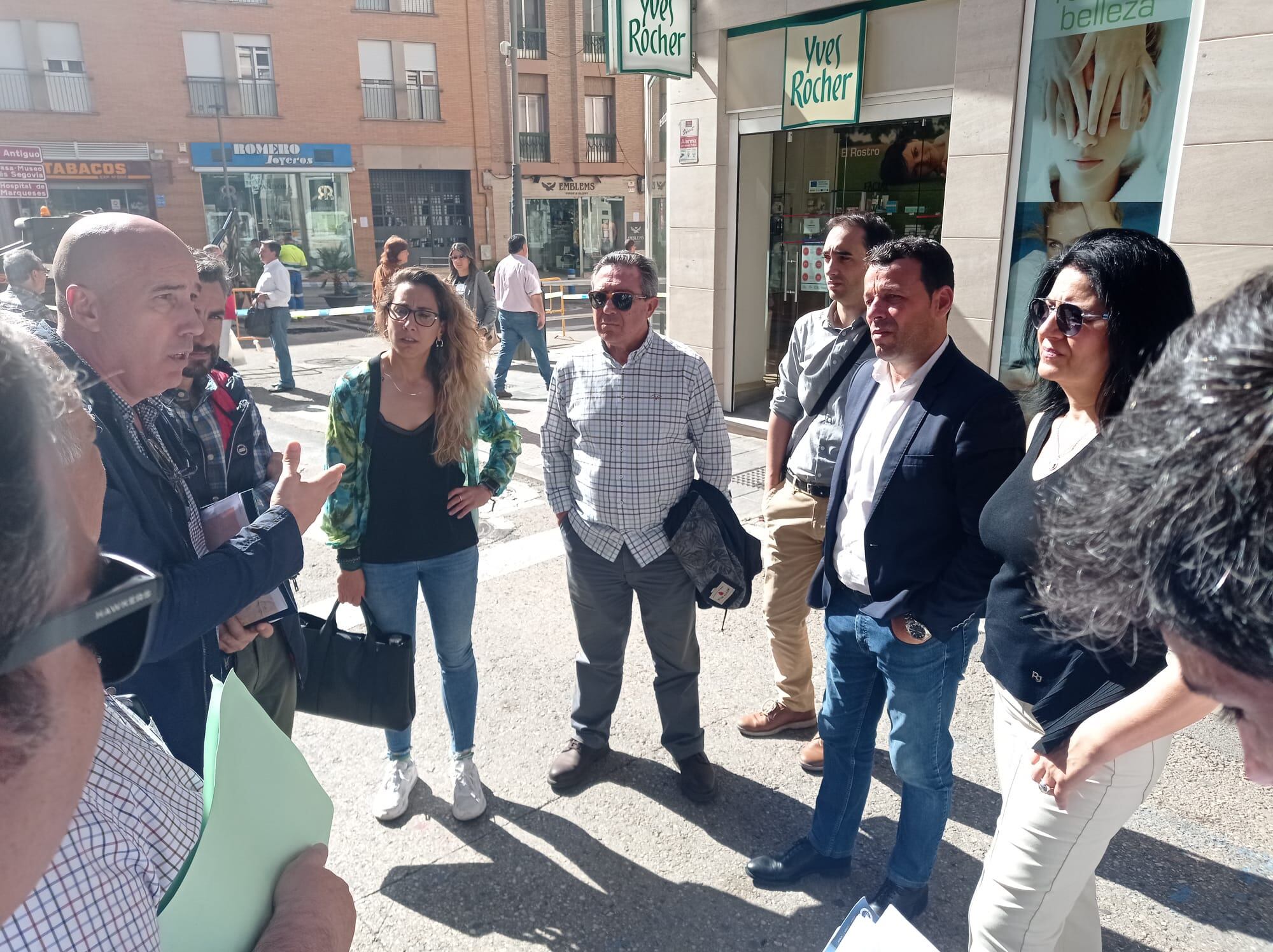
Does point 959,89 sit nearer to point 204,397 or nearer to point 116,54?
point 204,397

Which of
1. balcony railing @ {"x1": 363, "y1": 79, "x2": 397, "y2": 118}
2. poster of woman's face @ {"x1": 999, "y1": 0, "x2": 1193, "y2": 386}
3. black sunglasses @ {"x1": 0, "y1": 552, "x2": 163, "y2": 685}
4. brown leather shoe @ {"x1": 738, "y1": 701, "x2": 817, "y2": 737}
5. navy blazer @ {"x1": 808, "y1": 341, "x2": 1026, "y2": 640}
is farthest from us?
balcony railing @ {"x1": 363, "y1": 79, "x2": 397, "y2": 118}

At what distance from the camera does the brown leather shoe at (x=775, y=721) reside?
3711mm

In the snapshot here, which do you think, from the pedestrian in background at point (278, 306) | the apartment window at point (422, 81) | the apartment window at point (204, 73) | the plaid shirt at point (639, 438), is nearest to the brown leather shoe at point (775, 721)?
the plaid shirt at point (639, 438)

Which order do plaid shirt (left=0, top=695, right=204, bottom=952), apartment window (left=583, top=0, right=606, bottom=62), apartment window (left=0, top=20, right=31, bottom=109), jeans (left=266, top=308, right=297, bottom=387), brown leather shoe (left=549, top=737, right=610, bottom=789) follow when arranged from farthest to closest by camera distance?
1. apartment window (left=583, top=0, right=606, bottom=62)
2. apartment window (left=0, top=20, right=31, bottom=109)
3. jeans (left=266, top=308, right=297, bottom=387)
4. brown leather shoe (left=549, top=737, right=610, bottom=789)
5. plaid shirt (left=0, top=695, right=204, bottom=952)

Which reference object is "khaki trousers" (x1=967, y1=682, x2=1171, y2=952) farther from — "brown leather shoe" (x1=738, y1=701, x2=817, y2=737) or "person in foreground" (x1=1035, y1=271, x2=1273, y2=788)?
"brown leather shoe" (x1=738, y1=701, x2=817, y2=737)

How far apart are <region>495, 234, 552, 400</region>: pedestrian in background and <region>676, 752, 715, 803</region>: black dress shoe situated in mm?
7528

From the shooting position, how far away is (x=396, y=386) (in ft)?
10.5

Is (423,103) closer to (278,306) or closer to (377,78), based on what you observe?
(377,78)

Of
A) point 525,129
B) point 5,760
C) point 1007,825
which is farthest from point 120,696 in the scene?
point 525,129

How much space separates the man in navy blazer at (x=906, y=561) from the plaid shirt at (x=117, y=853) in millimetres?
1875

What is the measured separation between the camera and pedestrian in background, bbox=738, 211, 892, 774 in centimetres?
341

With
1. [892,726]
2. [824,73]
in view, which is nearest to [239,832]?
[892,726]

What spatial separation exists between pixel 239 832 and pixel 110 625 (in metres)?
0.52

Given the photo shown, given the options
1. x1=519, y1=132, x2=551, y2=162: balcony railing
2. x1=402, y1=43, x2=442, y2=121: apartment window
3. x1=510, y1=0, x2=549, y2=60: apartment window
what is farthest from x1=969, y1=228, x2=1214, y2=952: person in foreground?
x1=510, y1=0, x2=549, y2=60: apartment window
